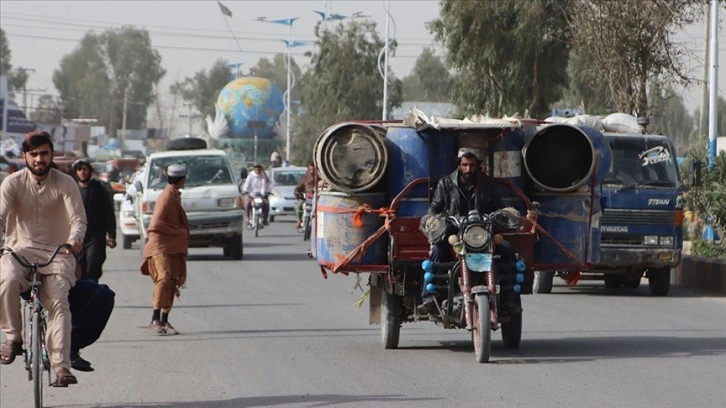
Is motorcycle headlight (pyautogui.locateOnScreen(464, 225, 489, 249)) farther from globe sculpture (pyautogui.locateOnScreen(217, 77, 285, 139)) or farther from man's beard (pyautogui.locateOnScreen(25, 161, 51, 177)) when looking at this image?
globe sculpture (pyautogui.locateOnScreen(217, 77, 285, 139))

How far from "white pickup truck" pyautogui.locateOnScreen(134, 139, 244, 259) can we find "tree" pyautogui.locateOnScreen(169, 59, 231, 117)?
13916 centimetres

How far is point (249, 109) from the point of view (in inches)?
4840

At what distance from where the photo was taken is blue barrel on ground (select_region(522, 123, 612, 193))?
11789 mm

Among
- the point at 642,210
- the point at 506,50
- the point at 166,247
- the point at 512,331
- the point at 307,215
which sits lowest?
the point at 307,215

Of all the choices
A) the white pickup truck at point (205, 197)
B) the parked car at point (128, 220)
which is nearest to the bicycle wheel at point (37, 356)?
the white pickup truck at point (205, 197)

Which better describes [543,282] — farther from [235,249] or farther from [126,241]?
[126,241]

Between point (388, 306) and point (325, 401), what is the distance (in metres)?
2.98

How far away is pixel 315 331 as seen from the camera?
539 inches

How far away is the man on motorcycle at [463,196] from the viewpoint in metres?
11.2

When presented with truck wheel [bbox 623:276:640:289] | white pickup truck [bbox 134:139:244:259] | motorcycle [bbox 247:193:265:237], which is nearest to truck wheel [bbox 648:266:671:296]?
truck wheel [bbox 623:276:640:289]

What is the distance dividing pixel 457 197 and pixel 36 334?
4.10 m

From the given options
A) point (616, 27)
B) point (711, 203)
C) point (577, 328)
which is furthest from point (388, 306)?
point (616, 27)

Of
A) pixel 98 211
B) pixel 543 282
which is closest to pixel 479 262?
pixel 98 211

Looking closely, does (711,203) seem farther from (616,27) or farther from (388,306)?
(388,306)
